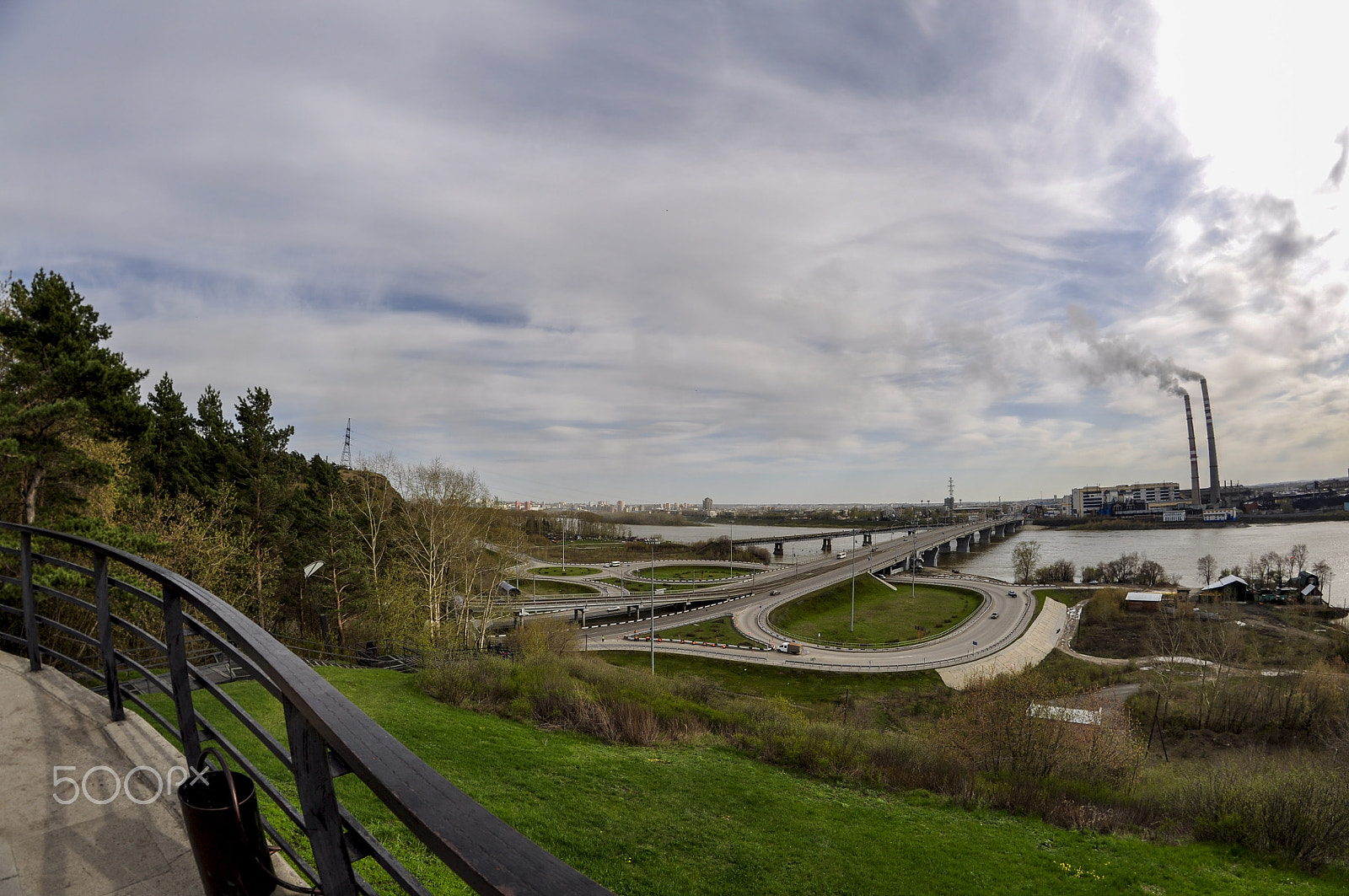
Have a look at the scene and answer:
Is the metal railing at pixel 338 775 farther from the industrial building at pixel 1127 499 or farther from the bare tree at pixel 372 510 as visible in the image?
the industrial building at pixel 1127 499

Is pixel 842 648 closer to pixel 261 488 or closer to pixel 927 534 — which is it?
pixel 261 488

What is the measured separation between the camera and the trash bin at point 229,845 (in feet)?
6.11

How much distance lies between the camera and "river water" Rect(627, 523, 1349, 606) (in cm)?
8162

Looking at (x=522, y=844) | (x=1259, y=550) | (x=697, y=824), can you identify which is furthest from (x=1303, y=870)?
(x=1259, y=550)

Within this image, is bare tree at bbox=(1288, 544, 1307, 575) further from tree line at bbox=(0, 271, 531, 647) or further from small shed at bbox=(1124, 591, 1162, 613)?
tree line at bbox=(0, 271, 531, 647)

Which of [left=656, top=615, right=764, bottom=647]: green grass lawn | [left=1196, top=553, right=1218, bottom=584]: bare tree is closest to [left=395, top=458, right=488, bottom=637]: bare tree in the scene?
[left=656, top=615, right=764, bottom=647]: green grass lawn

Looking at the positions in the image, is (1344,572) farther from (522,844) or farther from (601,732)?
(522,844)

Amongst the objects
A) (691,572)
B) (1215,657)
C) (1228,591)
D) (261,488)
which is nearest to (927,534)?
(691,572)

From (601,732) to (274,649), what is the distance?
1296 centimetres

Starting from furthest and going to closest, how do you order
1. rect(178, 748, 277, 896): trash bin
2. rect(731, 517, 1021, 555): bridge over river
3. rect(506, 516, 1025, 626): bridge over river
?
rect(731, 517, 1021, 555): bridge over river → rect(506, 516, 1025, 626): bridge over river → rect(178, 748, 277, 896): trash bin

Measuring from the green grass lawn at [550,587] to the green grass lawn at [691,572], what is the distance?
28.9ft

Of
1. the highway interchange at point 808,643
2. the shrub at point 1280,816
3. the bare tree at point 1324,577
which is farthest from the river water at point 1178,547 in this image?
the shrub at point 1280,816

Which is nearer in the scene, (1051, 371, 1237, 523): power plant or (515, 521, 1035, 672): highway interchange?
(515, 521, 1035, 672): highway interchange

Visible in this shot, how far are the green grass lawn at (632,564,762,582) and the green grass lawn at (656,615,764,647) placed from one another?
68.9 ft
